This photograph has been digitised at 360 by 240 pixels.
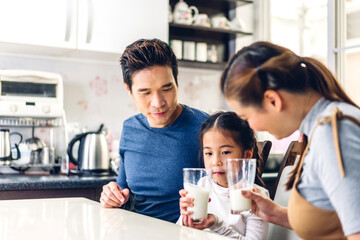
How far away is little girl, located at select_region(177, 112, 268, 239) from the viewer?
1.42 metres

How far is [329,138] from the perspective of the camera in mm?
795

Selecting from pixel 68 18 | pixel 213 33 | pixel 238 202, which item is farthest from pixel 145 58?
pixel 213 33

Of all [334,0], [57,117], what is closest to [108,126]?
[57,117]

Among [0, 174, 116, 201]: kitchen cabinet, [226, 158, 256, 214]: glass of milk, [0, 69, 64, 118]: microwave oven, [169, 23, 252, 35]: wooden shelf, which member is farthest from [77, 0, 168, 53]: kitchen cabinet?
[226, 158, 256, 214]: glass of milk

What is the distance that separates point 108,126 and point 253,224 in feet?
6.71

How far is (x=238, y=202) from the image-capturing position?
1145 millimetres

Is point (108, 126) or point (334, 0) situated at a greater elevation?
point (334, 0)

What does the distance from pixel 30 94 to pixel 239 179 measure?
2.04 meters

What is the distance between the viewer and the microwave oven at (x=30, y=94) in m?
2.75

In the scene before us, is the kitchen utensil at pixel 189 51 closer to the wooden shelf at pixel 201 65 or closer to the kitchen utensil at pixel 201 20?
the wooden shelf at pixel 201 65

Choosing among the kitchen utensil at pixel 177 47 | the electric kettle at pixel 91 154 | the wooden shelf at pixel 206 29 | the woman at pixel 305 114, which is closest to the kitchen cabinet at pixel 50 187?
the electric kettle at pixel 91 154

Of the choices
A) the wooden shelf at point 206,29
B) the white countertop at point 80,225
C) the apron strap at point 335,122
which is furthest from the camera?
the wooden shelf at point 206,29

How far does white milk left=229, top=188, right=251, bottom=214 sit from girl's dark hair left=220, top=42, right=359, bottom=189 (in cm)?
→ 31

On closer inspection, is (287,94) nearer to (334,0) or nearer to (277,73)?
(277,73)
